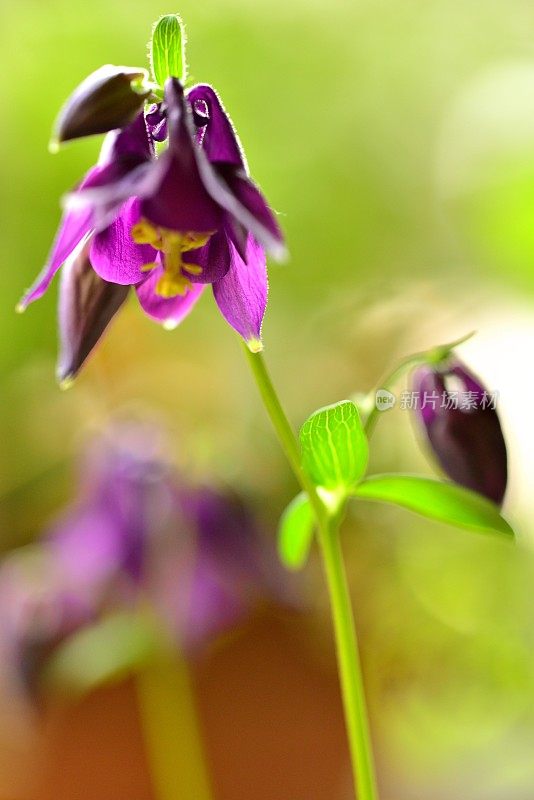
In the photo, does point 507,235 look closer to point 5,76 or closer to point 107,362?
point 107,362

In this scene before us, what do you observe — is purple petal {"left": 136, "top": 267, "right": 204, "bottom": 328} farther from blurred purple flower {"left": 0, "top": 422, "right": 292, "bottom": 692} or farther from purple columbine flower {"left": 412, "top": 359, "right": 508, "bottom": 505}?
blurred purple flower {"left": 0, "top": 422, "right": 292, "bottom": 692}

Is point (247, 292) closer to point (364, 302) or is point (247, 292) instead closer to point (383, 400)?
point (383, 400)

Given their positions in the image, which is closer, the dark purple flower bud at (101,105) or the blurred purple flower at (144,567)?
the dark purple flower bud at (101,105)

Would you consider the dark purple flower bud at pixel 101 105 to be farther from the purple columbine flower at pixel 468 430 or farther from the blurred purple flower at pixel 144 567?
the blurred purple flower at pixel 144 567

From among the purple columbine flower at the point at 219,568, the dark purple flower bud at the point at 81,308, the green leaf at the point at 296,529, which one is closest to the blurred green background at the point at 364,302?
the purple columbine flower at the point at 219,568

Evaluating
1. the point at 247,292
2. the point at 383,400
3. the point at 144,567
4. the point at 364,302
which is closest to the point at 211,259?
the point at 247,292
